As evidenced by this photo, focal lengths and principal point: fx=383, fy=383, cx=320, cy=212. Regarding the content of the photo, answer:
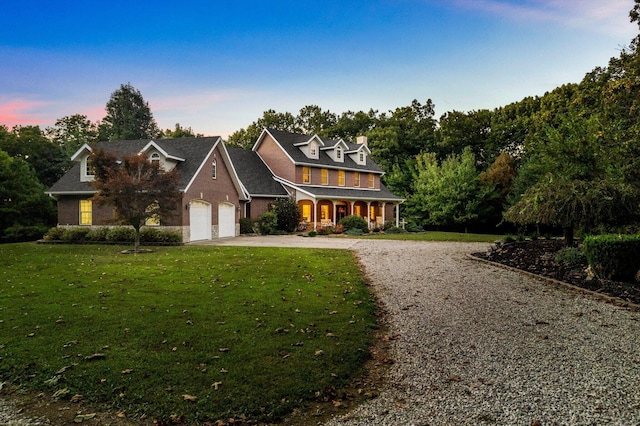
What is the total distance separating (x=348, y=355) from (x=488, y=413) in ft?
6.83

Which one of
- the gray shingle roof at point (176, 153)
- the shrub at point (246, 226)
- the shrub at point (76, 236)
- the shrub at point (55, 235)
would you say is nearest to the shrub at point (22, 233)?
the gray shingle roof at point (176, 153)

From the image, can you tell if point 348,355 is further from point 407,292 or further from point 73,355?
point 407,292

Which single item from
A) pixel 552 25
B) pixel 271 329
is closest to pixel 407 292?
pixel 271 329

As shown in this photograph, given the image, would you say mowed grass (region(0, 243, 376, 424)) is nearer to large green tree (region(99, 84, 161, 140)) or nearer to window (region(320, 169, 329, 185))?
window (region(320, 169, 329, 185))

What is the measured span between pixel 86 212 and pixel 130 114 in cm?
4855

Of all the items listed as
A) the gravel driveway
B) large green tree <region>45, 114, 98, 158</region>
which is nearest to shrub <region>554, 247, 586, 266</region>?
the gravel driveway

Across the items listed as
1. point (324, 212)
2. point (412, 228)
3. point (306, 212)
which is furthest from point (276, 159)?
point (412, 228)

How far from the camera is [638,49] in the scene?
1131cm

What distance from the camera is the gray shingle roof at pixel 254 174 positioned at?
30.3 meters

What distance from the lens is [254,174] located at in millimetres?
31859

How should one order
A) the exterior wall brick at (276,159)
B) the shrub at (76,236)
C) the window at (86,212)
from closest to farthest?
1. the shrub at (76,236)
2. the window at (86,212)
3. the exterior wall brick at (276,159)

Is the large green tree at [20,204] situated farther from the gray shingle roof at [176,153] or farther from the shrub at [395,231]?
the shrub at [395,231]

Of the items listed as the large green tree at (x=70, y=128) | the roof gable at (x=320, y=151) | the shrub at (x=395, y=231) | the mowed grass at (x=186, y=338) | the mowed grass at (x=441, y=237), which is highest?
the large green tree at (x=70, y=128)

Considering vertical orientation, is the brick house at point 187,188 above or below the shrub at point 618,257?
above
